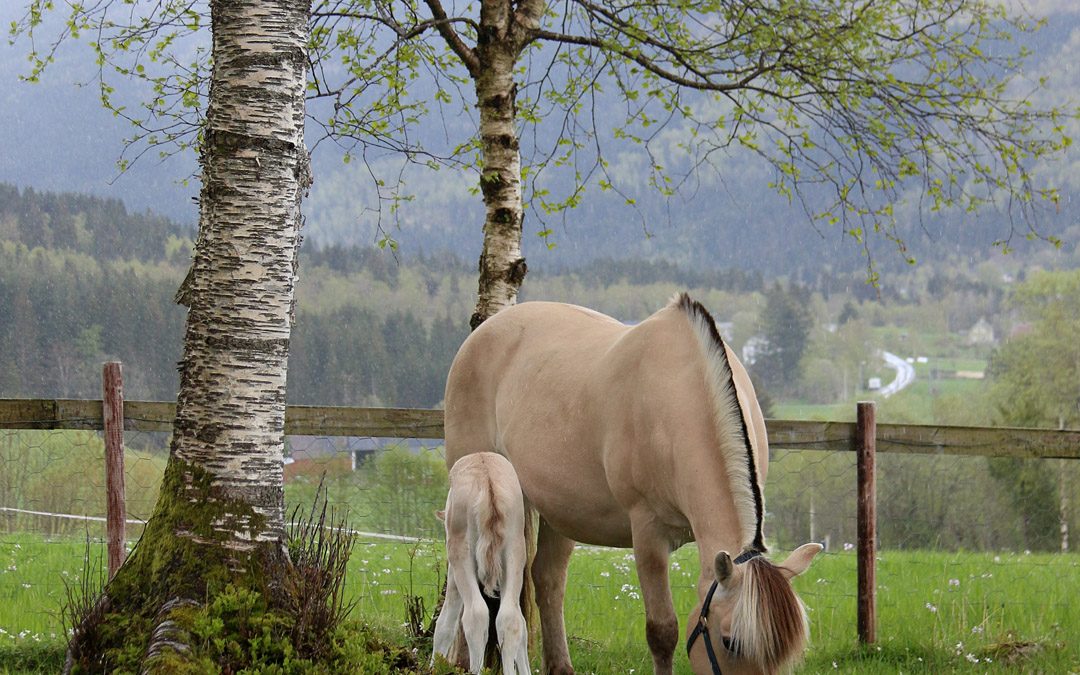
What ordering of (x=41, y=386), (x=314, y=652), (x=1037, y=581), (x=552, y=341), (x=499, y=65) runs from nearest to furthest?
1. (x=314, y=652)
2. (x=552, y=341)
3. (x=499, y=65)
4. (x=1037, y=581)
5. (x=41, y=386)

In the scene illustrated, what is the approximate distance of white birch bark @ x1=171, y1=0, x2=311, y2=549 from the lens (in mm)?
3711

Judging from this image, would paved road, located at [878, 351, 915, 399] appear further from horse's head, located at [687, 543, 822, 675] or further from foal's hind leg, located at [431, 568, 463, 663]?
horse's head, located at [687, 543, 822, 675]

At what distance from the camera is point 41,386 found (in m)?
75.4

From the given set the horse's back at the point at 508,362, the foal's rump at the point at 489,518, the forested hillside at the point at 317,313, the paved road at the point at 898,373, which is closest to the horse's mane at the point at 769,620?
the foal's rump at the point at 489,518

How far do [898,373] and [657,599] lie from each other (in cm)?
12647

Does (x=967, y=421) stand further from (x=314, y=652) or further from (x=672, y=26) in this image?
(x=314, y=652)

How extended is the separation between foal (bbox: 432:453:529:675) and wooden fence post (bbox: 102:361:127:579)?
110 inches

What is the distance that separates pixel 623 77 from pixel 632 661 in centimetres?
497

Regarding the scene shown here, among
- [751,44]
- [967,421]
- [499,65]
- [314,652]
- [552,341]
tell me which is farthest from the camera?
[967,421]

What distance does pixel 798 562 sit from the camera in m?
3.56

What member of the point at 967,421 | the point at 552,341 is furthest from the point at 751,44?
the point at 967,421

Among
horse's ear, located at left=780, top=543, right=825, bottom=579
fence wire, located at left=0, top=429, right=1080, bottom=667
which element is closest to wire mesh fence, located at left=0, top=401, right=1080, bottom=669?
fence wire, located at left=0, top=429, right=1080, bottom=667

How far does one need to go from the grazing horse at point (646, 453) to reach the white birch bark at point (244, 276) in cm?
154

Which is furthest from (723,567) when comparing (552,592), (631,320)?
(631,320)
